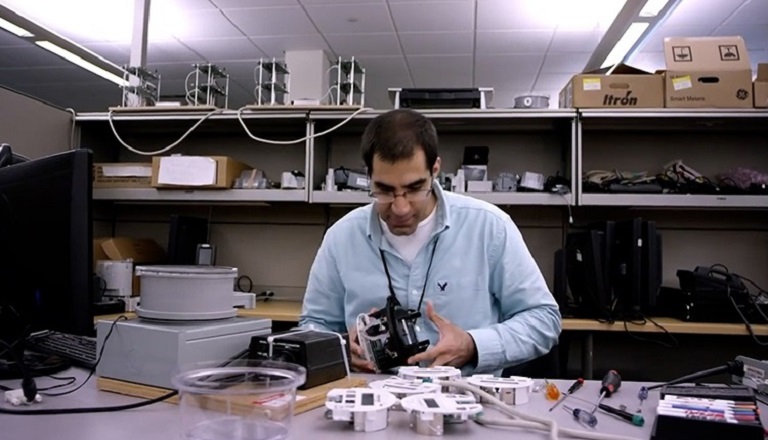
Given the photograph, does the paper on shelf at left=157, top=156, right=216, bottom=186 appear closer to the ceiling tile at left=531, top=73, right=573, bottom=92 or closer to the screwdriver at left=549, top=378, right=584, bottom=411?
the screwdriver at left=549, top=378, right=584, bottom=411

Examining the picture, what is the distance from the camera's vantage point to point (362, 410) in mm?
738

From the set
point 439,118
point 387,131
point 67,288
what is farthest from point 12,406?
point 439,118

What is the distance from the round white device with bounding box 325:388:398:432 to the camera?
741 millimetres

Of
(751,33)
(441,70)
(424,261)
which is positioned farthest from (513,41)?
(424,261)

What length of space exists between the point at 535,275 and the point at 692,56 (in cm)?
170

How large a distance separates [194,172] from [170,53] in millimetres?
2539

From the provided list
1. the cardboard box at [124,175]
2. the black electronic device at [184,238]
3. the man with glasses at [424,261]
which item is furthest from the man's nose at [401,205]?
the cardboard box at [124,175]

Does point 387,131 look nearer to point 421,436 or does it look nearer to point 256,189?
point 421,436

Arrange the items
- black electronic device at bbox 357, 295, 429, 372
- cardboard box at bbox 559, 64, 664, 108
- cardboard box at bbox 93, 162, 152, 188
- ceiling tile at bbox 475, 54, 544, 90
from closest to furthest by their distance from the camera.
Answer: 1. black electronic device at bbox 357, 295, 429, 372
2. cardboard box at bbox 559, 64, 664, 108
3. cardboard box at bbox 93, 162, 152, 188
4. ceiling tile at bbox 475, 54, 544, 90

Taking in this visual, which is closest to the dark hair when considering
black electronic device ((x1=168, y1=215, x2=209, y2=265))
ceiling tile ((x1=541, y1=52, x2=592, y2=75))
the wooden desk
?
the wooden desk

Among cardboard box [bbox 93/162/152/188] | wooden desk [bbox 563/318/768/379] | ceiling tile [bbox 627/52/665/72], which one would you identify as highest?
ceiling tile [bbox 627/52/665/72]

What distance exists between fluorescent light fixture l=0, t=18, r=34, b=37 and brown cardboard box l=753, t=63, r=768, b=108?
4571 mm

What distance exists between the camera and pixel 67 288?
95 cm

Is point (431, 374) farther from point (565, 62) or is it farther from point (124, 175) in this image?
point (565, 62)
